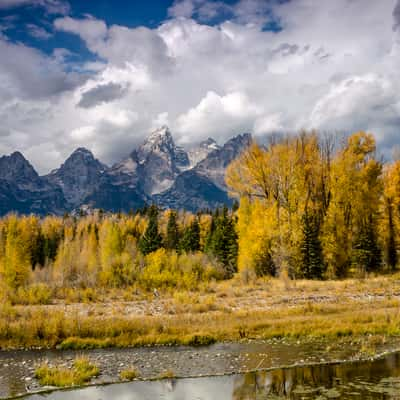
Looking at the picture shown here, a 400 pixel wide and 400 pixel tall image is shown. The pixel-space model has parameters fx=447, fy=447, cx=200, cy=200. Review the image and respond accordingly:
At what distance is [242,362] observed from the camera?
563 inches

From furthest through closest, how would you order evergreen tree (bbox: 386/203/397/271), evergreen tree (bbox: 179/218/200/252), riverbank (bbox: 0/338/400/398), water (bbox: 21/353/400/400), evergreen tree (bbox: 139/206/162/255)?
1. evergreen tree (bbox: 179/218/200/252)
2. evergreen tree (bbox: 139/206/162/255)
3. evergreen tree (bbox: 386/203/397/271)
4. riverbank (bbox: 0/338/400/398)
5. water (bbox: 21/353/400/400)

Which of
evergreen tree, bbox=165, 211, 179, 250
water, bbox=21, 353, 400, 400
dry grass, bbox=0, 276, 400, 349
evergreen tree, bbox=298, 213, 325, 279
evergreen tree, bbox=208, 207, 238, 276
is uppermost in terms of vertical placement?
evergreen tree, bbox=165, 211, 179, 250

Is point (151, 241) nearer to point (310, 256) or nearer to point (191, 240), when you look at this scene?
point (191, 240)

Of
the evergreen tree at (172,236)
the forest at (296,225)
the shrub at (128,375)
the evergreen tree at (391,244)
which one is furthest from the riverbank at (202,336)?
the evergreen tree at (172,236)

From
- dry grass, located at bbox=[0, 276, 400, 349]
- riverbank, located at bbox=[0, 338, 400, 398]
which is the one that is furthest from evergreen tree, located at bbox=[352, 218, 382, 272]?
riverbank, located at bbox=[0, 338, 400, 398]

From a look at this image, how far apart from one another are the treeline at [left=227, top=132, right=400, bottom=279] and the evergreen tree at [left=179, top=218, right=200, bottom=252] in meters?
41.0

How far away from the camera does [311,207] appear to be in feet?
123

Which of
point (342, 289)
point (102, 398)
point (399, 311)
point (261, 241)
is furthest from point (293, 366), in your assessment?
point (261, 241)

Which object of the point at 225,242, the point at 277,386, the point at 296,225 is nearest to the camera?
the point at 277,386

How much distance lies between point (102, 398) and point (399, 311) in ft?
47.6

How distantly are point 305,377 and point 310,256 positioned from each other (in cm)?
2401

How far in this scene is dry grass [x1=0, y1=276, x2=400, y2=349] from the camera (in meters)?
17.9

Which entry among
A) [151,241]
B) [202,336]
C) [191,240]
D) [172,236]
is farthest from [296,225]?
[172,236]

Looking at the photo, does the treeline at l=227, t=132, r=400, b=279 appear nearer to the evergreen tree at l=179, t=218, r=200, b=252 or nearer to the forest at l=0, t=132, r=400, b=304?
the forest at l=0, t=132, r=400, b=304
